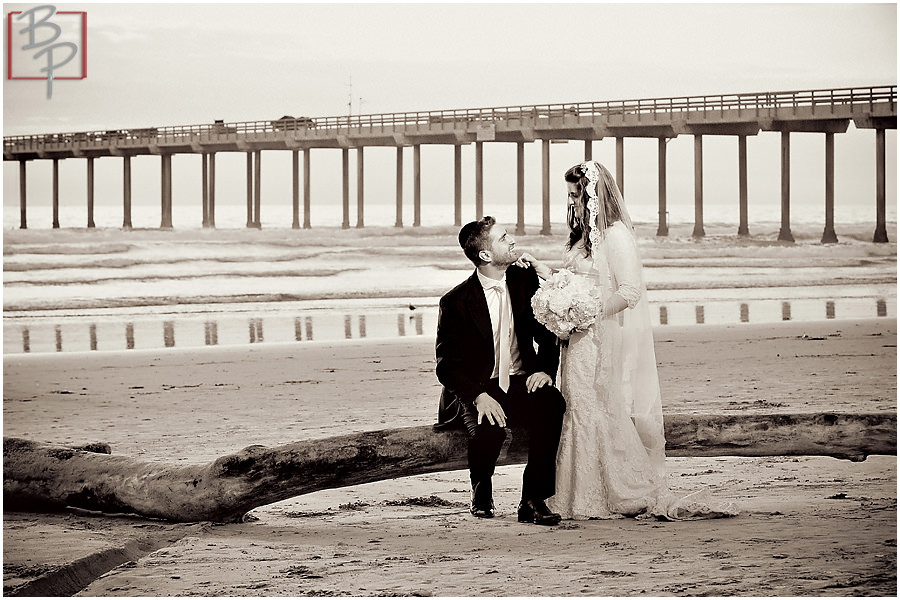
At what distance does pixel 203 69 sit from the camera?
320 inches

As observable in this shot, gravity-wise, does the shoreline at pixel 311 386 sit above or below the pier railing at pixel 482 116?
below

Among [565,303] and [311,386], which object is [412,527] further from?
[311,386]

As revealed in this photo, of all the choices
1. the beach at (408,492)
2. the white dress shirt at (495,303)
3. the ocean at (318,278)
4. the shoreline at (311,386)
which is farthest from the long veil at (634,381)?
the ocean at (318,278)

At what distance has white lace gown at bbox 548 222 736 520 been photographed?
386 centimetres

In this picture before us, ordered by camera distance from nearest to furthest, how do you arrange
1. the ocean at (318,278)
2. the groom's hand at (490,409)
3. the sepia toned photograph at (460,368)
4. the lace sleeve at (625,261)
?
the sepia toned photograph at (460,368)
the groom's hand at (490,409)
the lace sleeve at (625,261)
the ocean at (318,278)

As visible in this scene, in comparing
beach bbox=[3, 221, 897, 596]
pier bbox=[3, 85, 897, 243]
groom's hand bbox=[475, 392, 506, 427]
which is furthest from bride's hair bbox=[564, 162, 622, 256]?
pier bbox=[3, 85, 897, 243]

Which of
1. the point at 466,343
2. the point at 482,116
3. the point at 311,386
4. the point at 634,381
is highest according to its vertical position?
the point at 482,116

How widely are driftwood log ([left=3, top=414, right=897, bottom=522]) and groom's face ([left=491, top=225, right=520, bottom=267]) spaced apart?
1.98 feet

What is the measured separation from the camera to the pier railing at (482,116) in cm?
1135

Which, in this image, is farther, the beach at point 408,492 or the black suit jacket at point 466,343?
the black suit jacket at point 466,343

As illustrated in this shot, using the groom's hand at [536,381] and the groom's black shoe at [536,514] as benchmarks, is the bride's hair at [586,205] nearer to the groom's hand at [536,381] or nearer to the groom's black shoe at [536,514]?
the groom's hand at [536,381]

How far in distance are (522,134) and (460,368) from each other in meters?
17.0

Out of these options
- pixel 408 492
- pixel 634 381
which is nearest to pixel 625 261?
pixel 634 381

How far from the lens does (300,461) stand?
3.87 m
